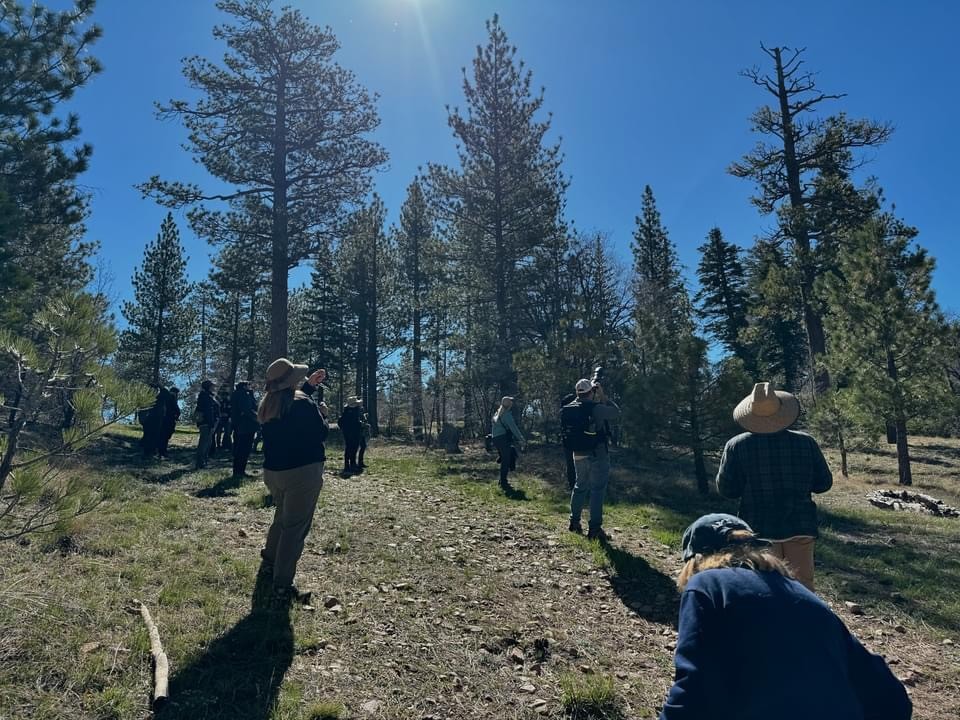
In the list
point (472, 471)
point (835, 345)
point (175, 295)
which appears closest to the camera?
point (472, 471)

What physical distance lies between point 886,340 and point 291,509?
53.8ft

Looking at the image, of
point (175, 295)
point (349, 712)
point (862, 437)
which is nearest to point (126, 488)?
point (349, 712)

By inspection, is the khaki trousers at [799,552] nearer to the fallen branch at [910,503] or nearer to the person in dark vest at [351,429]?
the fallen branch at [910,503]

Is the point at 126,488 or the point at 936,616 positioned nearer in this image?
the point at 936,616

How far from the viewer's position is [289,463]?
489 cm

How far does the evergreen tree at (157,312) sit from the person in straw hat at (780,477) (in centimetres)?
3307

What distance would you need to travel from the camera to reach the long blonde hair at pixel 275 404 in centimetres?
490

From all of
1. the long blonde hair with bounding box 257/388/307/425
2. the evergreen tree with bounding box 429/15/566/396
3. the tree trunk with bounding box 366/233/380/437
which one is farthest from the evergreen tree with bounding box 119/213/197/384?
the long blonde hair with bounding box 257/388/307/425

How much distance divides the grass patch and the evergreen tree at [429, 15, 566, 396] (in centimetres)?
1572

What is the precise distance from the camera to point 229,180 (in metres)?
16.8

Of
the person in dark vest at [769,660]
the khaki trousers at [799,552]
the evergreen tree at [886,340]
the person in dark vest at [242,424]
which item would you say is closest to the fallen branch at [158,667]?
the person in dark vest at [769,660]

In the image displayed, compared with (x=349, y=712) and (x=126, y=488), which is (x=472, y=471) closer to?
(x=126, y=488)

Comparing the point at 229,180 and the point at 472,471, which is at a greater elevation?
the point at 229,180

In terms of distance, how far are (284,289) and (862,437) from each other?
17788 mm
